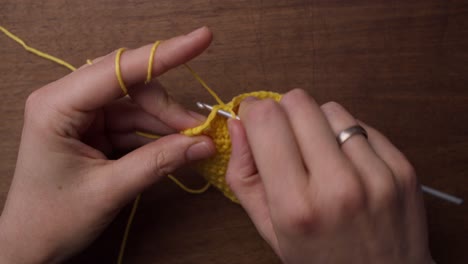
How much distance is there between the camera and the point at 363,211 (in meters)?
0.68

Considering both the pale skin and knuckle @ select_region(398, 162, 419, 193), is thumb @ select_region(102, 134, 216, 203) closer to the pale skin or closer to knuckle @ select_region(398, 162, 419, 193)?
the pale skin

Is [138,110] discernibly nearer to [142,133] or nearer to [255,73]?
[142,133]

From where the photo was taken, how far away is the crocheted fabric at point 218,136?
86cm

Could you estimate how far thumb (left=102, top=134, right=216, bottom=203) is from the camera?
0.80 metres

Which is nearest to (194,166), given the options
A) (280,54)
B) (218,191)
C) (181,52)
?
(218,191)

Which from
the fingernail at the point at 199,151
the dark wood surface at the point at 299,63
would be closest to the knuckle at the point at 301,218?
the fingernail at the point at 199,151

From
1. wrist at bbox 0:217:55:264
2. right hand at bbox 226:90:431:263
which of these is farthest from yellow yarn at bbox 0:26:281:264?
wrist at bbox 0:217:55:264

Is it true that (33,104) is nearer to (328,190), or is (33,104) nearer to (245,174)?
(245,174)

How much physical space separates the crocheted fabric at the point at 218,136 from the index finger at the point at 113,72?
138mm

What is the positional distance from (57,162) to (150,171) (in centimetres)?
19

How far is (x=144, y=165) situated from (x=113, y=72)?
197mm

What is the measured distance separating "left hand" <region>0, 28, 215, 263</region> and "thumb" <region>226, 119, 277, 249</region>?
10cm

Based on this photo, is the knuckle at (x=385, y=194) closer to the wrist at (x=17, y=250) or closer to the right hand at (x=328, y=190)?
the right hand at (x=328, y=190)

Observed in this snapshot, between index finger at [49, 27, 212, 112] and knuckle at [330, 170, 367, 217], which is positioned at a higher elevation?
index finger at [49, 27, 212, 112]
